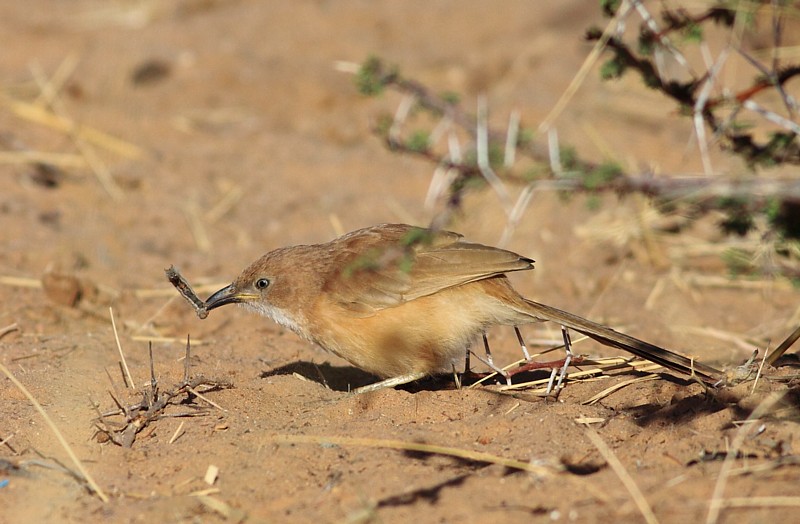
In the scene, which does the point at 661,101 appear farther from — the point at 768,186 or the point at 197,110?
the point at 768,186

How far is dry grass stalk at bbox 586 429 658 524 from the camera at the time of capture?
3213 mm

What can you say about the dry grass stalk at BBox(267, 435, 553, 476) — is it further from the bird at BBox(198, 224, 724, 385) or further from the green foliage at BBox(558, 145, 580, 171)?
the green foliage at BBox(558, 145, 580, 171)

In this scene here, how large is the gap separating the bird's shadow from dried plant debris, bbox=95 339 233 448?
0.60 m

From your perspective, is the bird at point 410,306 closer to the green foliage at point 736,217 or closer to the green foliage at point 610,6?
the green foliage at point 736,217

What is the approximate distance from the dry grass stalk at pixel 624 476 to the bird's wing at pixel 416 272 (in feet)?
3.97

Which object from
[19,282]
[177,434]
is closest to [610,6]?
[177,434]

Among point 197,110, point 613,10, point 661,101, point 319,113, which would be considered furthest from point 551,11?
point 613,10

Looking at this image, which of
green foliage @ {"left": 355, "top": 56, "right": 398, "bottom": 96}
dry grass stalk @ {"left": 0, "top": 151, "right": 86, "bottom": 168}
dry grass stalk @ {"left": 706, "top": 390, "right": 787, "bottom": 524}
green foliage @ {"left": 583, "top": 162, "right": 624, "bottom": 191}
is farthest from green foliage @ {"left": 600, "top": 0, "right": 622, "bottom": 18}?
dry grass stalk @ {"left": 0, "top": 151, "right": 86, "bottom": 168}

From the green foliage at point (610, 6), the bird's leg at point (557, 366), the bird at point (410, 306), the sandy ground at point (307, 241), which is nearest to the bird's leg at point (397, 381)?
the bird at point (410, 306)

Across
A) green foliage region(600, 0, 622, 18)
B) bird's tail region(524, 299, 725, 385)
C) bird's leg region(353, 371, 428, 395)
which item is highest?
green foliage region(600, 0, 622, 18)

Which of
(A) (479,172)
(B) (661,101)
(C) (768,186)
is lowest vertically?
(B) (661,101)

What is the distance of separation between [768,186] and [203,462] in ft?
8.43

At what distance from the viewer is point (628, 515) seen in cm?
324

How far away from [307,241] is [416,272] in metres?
2.93
